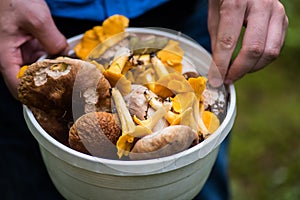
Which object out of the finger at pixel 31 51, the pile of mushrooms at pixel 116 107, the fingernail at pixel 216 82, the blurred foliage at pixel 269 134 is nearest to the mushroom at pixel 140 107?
the pile of mushrooms at pixel 116 107

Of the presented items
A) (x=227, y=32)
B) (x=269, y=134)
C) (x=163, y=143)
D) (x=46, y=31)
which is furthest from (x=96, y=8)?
(x=269, y=134)

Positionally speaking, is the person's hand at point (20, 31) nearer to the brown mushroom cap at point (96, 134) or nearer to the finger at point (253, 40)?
the brown mushroom cap at point (96, 134)

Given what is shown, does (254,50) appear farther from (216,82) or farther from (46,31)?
(46,31)

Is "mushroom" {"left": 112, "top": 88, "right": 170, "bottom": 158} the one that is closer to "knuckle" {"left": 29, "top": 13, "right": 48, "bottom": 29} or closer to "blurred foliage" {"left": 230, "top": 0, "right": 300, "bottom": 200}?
"knuckle" {"left": 29, "top": 13, "right": 48, "bottom": 29}

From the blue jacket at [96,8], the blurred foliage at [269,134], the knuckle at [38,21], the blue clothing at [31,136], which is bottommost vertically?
the blurred foliage at [269,134]

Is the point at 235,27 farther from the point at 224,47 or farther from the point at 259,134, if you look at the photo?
the point at 259,134

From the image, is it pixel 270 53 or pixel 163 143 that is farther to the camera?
pixel 270 53
